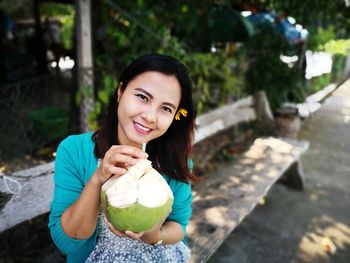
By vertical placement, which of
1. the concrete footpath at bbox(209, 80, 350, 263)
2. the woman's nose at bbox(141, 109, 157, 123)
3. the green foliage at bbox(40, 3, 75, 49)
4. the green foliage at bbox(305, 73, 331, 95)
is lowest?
the concrete footpath at bbox(209, 80, 350, 263)

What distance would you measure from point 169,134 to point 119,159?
1.63 feet

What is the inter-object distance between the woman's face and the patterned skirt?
1.36 feet

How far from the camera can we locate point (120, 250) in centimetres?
144

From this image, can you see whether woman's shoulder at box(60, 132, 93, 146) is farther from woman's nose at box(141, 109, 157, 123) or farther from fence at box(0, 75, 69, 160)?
fence at box(0, 75, 69, 160)

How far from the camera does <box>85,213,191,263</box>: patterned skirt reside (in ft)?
4.68

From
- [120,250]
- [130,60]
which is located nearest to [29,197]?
[120,250]

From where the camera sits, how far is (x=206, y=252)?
200 centimetres

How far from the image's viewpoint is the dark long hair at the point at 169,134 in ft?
4.38

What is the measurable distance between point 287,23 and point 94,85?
5951 millimetres

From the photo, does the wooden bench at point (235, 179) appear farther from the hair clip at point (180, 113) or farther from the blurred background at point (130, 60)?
the hair clip at point (180, 113)

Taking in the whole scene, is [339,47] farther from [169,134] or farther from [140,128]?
[140,128]

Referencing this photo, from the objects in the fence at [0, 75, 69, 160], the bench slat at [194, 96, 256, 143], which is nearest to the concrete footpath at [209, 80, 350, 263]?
the bench slat at [194, 96, 256, 143]

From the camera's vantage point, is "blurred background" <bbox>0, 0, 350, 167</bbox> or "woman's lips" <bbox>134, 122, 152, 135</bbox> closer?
"woman's lips" <bbox>134, 122, 152, 135</bbox>

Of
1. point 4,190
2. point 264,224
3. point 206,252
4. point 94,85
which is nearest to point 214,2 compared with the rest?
point 94,85
